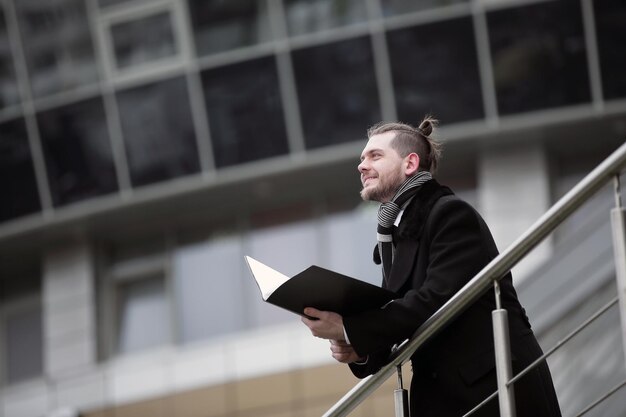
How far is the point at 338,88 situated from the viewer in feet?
73.6

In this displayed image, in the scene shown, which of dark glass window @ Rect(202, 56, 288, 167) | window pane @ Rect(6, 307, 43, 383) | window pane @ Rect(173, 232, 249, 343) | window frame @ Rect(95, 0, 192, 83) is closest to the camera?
dark glass window @ Rect(202, 56, 288, 167)

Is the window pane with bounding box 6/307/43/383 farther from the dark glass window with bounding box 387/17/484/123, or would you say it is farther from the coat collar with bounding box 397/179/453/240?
the coat collar with bounding box 397/179/453/240

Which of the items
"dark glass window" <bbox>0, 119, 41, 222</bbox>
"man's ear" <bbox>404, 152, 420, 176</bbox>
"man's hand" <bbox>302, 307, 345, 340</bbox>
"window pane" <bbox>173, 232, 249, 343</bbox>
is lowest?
"man's hand" <bbox>302, 307, 345, 340</bbox>

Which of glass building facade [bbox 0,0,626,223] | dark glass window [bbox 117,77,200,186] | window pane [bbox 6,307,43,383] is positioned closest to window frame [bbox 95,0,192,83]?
glass building facade [bbox 0,0,626,223]

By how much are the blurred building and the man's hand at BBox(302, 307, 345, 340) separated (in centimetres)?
1565

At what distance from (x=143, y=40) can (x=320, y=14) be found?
120 inches

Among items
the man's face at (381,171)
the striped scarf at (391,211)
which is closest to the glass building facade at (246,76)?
the man's face at (381,171)

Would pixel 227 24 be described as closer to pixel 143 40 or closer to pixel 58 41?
pixel 143 40

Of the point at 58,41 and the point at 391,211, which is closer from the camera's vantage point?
the point at 391,211

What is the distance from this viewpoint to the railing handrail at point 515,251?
16.5ft

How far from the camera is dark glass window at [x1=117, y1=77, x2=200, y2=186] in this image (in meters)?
23.3

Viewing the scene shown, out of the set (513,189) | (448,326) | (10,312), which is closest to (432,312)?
(448,326)

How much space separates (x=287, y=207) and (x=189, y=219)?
1801 millimetres

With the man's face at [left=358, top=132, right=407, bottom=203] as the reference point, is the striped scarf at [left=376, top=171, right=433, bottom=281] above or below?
below
